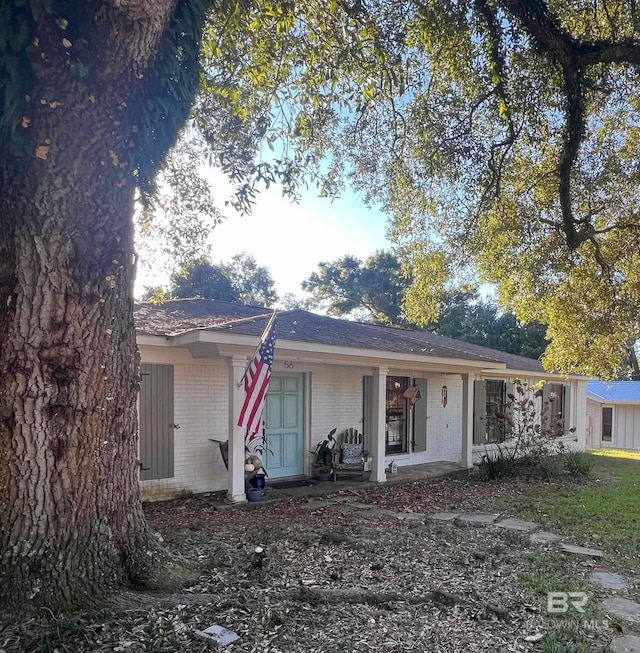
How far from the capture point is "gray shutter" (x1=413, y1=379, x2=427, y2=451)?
40.4 ft

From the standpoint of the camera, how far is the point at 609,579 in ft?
15.4

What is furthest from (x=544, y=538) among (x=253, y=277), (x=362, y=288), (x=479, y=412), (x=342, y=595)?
(x=253, y=277)

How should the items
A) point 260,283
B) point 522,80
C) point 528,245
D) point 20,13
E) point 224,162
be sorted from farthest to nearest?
point 260,283
point 528,245
point 522,80
point 224,162
point 20,13

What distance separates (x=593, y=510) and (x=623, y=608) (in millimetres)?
4167

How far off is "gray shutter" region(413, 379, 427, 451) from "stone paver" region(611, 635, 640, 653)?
28.8ft

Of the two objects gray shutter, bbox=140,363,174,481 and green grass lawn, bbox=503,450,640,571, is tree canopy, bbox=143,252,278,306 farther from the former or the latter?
green grass lawn, bbox=503,450,640,571

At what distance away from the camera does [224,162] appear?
5914 mm

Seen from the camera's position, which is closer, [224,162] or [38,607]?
[38,607]

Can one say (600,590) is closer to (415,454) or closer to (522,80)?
(522,80)

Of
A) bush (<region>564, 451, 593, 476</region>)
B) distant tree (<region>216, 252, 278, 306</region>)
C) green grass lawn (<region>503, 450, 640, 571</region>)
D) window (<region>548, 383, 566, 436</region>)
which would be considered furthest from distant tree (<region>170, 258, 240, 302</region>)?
green grass lawn (<region>503, 450, 640, 571</region>)

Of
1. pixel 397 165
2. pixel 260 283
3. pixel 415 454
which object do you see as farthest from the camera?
pixel 260 283

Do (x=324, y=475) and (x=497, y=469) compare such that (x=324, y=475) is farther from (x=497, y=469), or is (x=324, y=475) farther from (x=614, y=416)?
(x=614, y=416)

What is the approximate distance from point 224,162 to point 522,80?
4.13m

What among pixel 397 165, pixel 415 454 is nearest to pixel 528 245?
pixel 397 165
